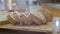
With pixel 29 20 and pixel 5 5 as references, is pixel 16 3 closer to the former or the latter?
pixel 5 5

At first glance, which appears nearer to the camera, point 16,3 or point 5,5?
point 5,5

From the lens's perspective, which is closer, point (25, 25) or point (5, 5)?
point (25, 25)

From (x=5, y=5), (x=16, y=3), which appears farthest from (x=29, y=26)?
(x=16, y=3)

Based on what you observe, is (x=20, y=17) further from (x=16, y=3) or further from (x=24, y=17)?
(x=16, y=3)

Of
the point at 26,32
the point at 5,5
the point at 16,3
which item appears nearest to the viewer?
the point at 26,32

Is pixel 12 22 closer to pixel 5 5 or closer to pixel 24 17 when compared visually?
pixel 24 17

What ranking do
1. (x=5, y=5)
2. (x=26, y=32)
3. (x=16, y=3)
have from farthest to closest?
(x=16, y=3) → (x=5, y=5) → (x=26, y=32)

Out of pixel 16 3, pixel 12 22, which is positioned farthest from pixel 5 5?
pixel 12 22
